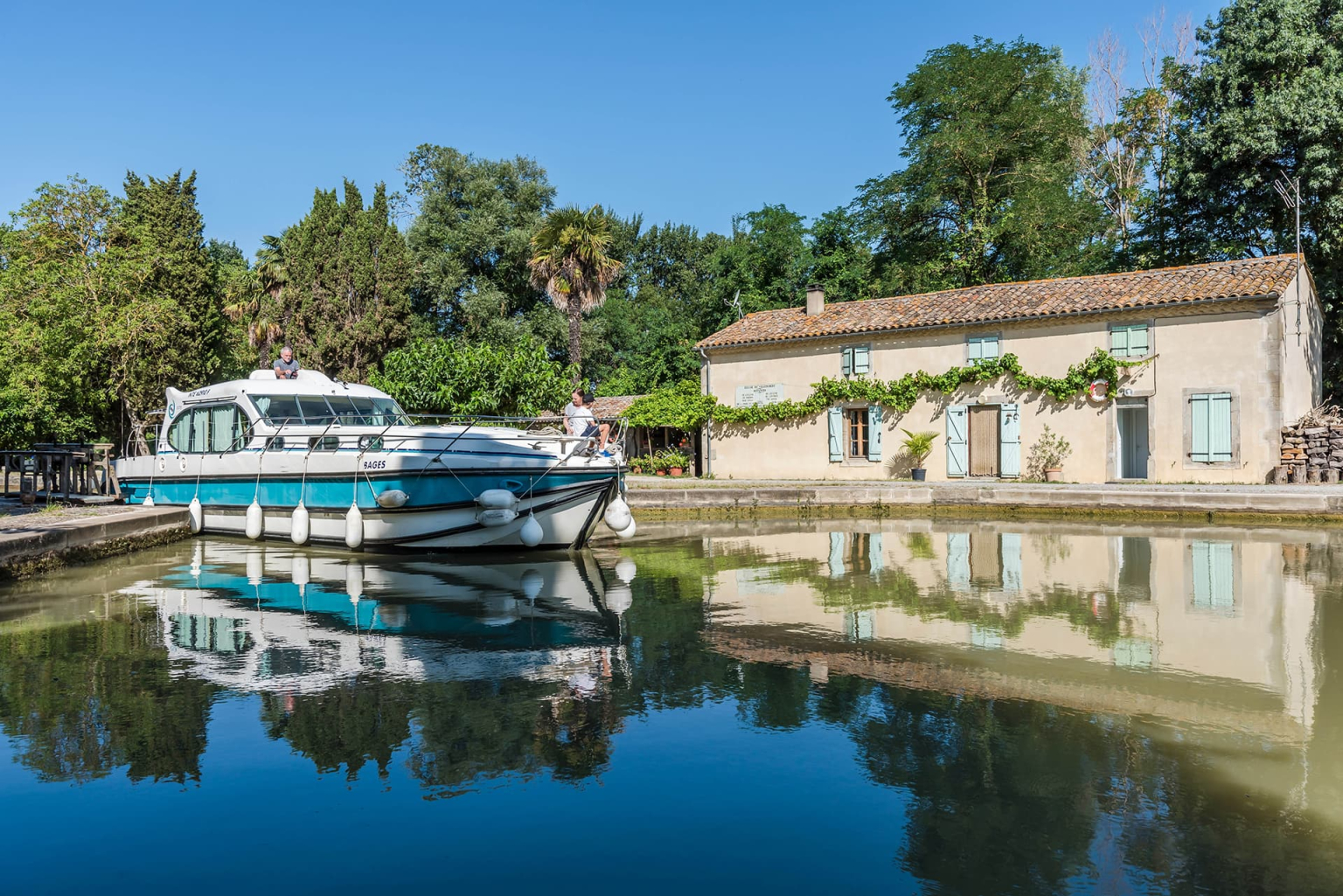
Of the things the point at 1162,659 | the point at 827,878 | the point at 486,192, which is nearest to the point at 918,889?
the point at 827,878

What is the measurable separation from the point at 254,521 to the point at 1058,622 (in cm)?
1034

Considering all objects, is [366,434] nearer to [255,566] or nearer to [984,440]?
[255,566]

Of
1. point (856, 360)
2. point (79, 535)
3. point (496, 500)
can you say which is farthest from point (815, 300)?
point (79, 535)

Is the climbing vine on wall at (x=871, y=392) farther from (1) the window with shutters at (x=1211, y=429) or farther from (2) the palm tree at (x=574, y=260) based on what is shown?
(2) the palm tree at (x=574, y=260)

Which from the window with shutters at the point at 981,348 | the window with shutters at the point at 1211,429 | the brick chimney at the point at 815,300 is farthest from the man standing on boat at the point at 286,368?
the window with shutters at the point at 1211,429

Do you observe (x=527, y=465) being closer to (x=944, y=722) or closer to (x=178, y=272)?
(x=944, y=722)

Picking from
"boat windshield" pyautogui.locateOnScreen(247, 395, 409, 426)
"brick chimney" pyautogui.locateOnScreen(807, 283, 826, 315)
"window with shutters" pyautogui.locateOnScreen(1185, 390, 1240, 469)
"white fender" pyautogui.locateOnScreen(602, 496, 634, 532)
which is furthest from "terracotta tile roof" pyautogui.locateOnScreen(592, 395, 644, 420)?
"white fender" pyautogui.locateOnScreen(602, 496, 634, 532)

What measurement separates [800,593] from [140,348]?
22.8 metres

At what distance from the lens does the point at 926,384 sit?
2344cm

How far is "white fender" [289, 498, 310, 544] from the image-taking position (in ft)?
40.2

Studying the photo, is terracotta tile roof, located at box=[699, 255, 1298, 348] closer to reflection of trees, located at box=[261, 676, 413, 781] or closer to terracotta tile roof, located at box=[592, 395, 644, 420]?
terracotta tile roof, located at box=[592, 395, 644, 420]

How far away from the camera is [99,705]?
5.35m

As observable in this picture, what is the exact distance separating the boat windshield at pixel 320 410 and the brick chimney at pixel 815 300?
15.5 m

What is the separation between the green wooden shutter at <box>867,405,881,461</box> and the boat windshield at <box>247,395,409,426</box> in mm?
13705
